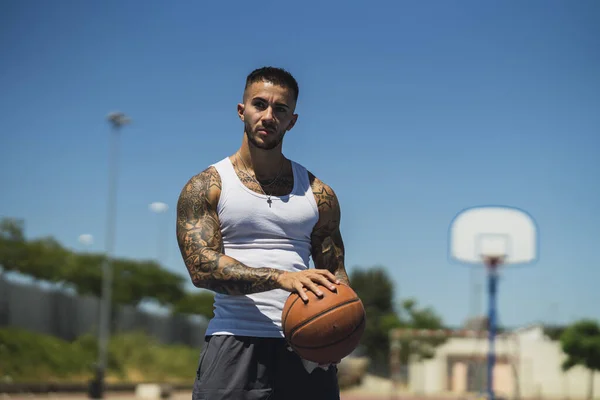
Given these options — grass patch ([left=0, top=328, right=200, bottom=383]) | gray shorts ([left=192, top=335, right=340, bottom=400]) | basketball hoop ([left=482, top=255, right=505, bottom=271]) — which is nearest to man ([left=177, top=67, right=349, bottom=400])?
gray shorts ([left=192, top=335, right=340, bottom=400])

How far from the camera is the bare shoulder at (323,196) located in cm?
396

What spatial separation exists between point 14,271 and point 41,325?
10.5 ft

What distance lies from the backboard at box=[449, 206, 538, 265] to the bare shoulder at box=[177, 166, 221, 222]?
13.2 meters

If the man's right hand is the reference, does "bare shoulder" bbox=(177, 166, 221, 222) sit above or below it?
above

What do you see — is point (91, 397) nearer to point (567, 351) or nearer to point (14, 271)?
point (14, 271)

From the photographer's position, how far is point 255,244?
147 inches

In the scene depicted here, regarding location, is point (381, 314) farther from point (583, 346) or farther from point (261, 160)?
point (261, 160)

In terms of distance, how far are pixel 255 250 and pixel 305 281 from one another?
15.3 inches

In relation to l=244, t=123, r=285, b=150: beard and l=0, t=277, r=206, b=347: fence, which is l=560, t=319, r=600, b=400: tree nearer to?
l=0, t=277, r=206, b=347: fence

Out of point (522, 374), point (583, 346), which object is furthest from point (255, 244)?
point (522, 374)

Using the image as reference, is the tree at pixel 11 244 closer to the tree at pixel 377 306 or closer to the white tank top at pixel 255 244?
the white tank top at pixel 255 244

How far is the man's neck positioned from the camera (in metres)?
3.90

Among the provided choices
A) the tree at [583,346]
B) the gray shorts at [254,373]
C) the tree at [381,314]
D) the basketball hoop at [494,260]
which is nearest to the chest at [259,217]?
the gray shorts at [254,373]

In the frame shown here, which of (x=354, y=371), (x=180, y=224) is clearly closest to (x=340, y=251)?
(x=180, y=224)
